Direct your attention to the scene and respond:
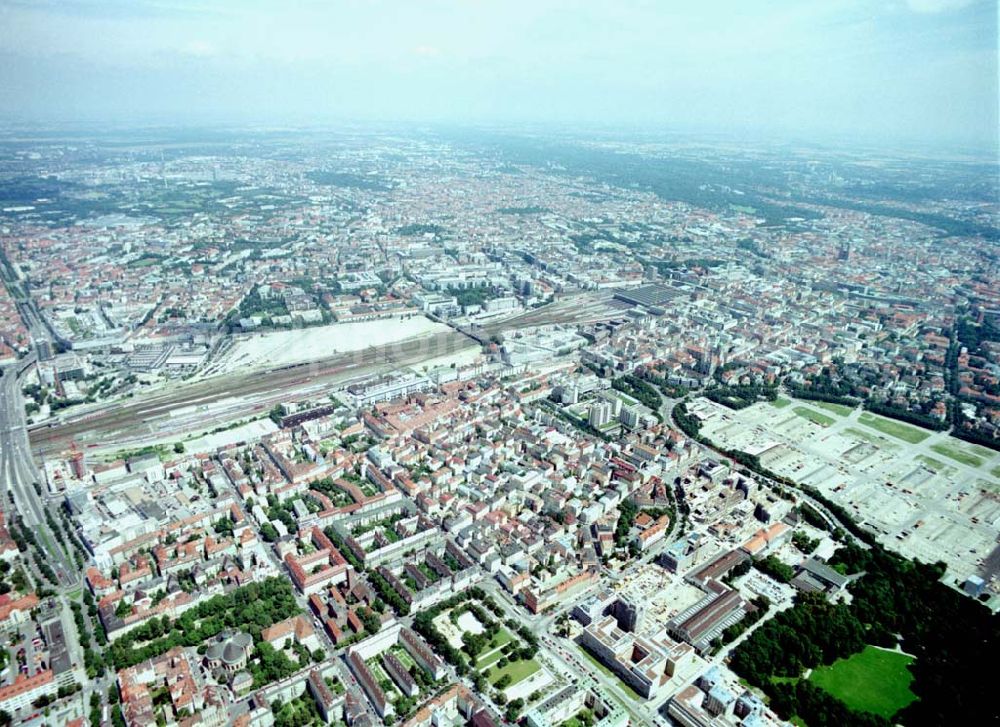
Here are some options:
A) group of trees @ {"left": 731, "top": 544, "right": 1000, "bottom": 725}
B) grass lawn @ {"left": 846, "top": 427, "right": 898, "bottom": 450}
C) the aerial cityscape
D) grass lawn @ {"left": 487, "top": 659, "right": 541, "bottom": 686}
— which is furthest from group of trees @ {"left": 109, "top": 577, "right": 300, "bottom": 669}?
grass lawn @ {"left": 846, "top": 427, "right": 898, "bottom": 450}

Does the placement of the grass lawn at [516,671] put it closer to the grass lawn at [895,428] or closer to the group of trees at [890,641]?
the group of trees at [890,641]

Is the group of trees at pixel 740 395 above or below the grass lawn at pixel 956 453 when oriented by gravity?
above

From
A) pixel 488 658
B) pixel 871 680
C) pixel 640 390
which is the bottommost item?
pixel 871 680

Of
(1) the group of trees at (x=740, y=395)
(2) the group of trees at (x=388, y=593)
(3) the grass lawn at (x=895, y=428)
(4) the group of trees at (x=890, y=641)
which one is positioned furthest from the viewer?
(1) the group of trees at (x=740, y=395)

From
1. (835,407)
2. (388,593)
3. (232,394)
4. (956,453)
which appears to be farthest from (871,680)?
(232,394)

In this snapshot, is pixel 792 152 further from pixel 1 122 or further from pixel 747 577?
pixel 1 122

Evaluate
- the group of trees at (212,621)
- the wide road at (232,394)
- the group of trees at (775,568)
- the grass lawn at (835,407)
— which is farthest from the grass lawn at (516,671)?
the grass lawn at (835,407)

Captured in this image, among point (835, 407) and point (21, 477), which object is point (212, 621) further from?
point (835, 407)
